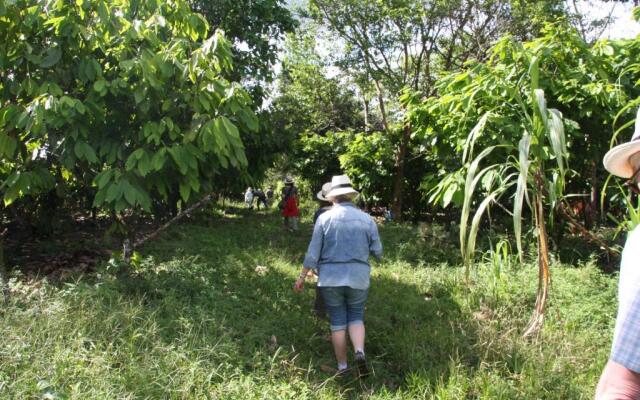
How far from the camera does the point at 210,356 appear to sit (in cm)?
361

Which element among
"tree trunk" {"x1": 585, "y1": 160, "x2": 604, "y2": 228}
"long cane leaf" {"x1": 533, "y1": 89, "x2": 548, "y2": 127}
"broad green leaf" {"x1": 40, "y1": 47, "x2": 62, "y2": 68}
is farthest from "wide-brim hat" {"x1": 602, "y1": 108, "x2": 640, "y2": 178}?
"tree trunk" {"x1": 585, "y1": 160, "x2": 604, "y2": 228}

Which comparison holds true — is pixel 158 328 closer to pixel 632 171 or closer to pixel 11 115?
pixel 11 115

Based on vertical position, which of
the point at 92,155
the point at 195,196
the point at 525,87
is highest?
the point at 525,87

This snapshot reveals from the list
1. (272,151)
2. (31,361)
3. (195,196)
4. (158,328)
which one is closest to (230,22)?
(272,151)

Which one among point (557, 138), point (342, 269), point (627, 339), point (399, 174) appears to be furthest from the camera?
point (399, 174)

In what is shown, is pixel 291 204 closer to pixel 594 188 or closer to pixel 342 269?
pixel 594 188

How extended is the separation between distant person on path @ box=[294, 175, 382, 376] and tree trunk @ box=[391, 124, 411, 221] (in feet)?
22.1

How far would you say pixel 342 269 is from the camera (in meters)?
3.84

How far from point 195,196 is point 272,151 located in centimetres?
447

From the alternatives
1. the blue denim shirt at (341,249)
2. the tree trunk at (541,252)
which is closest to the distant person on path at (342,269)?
the blue denim shirt at (341,249)

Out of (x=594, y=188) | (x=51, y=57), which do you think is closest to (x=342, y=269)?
(x=51, y=57)

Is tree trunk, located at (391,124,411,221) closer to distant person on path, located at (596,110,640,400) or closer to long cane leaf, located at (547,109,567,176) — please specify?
long cane leaf, located at (547,109,567,176)

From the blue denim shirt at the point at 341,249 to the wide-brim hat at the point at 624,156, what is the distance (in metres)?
2.43

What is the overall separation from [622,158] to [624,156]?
0.04ft
